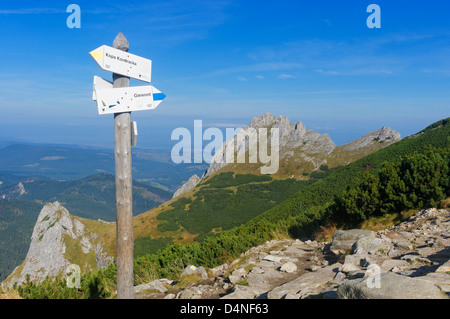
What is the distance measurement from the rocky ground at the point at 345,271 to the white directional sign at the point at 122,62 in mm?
5192

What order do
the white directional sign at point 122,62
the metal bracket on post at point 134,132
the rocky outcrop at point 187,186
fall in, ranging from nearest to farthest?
1. the white directional sign at point 122,62
2. the metal bracket on post at point 134,132
3. the rocky outcrop at point 187,186

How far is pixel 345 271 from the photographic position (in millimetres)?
7453

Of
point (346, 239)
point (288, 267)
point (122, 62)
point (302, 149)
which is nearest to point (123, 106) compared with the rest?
point (122, 62)

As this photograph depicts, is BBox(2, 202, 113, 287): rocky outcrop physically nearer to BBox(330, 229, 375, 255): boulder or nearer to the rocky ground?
the rocky ground

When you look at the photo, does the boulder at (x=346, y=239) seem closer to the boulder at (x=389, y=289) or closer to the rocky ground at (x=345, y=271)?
the rocky ground at (x=345, y=271)

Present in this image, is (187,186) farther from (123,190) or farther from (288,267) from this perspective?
(123,190)

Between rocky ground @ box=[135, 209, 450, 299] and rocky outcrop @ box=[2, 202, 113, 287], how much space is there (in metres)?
72.9

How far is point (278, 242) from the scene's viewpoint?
13.3 metres

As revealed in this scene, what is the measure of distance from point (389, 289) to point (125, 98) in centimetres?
553

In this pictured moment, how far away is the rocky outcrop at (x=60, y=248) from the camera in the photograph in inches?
3039

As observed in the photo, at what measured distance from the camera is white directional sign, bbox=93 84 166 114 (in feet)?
17.1

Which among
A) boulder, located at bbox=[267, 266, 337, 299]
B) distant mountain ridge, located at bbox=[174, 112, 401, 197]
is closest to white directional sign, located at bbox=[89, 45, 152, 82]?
boulder, located at bbox=[267, 266, 337, 299]

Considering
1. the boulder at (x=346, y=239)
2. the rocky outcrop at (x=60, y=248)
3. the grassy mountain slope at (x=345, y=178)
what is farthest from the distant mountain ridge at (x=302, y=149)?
the boulder at (x=346, y=239)
